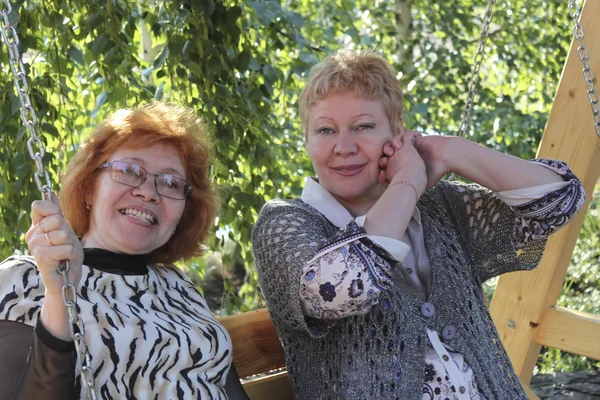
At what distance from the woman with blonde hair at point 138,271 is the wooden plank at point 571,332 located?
1533mm

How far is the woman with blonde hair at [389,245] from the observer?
→ 209cm

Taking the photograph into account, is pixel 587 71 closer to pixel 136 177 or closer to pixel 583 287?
pixel 136 177

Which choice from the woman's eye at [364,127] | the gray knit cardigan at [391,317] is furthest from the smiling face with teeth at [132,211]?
the woman's eye at [364,127]

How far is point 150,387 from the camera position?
80.9 inches

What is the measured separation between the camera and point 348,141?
2.38 metres

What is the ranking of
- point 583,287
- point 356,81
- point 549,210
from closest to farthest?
point 356,81 < point 549,210 < point 583,287

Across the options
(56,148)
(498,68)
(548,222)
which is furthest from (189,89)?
(498,68)

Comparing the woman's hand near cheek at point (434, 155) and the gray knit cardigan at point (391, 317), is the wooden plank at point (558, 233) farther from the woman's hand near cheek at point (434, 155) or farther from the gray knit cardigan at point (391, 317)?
the woman's hand near cheek at point (434, 155)

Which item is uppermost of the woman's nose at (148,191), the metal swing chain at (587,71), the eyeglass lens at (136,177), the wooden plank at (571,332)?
the metal swing chain at (587,71)

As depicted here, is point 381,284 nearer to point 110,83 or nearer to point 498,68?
point 110,83

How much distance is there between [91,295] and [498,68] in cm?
536

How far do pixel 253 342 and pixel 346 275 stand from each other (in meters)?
0.67

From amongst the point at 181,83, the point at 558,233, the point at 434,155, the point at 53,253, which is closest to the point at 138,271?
the point at 53,253

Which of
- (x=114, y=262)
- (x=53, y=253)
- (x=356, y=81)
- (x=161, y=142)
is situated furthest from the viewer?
(x=356, y=81)
